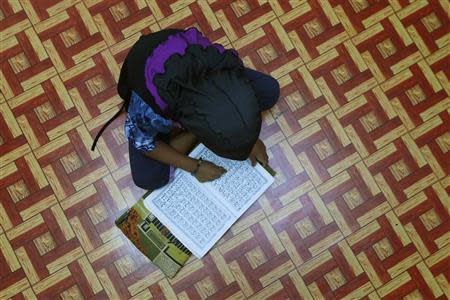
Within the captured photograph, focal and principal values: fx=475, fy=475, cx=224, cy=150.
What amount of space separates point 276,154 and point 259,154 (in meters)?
0.08

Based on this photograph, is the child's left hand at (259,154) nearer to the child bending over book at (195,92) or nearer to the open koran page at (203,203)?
the open koran page at (203,203)

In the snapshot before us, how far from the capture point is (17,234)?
4.14 ft

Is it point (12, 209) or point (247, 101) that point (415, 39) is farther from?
point (12, 209)

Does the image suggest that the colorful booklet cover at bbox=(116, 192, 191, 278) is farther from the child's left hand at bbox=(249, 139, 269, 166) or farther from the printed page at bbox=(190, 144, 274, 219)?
the child's left hand at bbox=(249, 139, 269, 166)

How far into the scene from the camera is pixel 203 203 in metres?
1.24

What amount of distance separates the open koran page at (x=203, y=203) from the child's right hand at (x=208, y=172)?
23mm

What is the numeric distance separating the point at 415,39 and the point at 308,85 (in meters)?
0.34

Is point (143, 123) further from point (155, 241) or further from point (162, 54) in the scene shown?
point (155, 241)

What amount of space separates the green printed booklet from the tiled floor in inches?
1.4

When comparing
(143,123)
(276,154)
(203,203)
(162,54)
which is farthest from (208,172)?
(162,54)

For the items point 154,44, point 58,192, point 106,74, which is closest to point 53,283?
point 58,192

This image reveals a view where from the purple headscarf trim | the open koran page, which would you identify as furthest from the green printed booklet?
the purple headscarf trim

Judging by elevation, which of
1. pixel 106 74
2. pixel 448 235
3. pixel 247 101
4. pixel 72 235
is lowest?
pixel 448 235

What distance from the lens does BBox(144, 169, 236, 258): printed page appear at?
1235 millimetres
